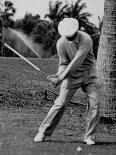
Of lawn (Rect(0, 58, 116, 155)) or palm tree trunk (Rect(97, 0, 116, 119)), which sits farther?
palm tree trunk (Rect(97, 0, 116, 119))

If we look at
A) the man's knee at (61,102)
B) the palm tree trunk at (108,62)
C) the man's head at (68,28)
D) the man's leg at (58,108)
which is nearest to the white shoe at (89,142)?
the man's leg at (58,108)

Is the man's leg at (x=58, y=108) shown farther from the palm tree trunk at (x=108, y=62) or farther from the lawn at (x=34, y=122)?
the palm tree trunk at (x=108, y=62)

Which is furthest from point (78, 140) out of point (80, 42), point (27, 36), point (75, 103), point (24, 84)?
point (27, 36)

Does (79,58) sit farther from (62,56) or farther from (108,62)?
(108,62)

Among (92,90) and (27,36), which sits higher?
(92,90)

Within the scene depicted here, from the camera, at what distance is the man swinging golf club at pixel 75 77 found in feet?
26.8

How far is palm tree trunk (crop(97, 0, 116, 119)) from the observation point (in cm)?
1130

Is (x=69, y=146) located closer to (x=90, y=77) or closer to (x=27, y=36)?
(x=90, y=77)

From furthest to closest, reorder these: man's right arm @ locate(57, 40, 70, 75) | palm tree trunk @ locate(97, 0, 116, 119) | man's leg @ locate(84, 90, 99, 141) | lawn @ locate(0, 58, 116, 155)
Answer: palm tree trunk @ locate(97, 0, 116, 119), man's leg @ locate(84, 90, 99, 141), man's right arm @ locate(57, 40, 70, 75), lawn @ locate(0, 58, 116, 155)

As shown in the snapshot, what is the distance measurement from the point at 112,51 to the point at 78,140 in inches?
118

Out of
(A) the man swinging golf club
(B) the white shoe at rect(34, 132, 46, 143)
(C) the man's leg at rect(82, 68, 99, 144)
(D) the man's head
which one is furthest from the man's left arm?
(B) the white shoe at rect(34, 132, 46, 143)

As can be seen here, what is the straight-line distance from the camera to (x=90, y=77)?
8445mm

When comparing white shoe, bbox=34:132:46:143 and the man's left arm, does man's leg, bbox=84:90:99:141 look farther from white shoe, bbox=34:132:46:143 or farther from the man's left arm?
white shoe, bbox=34:132:46:143

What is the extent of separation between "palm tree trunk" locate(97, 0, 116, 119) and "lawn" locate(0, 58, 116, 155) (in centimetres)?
36
